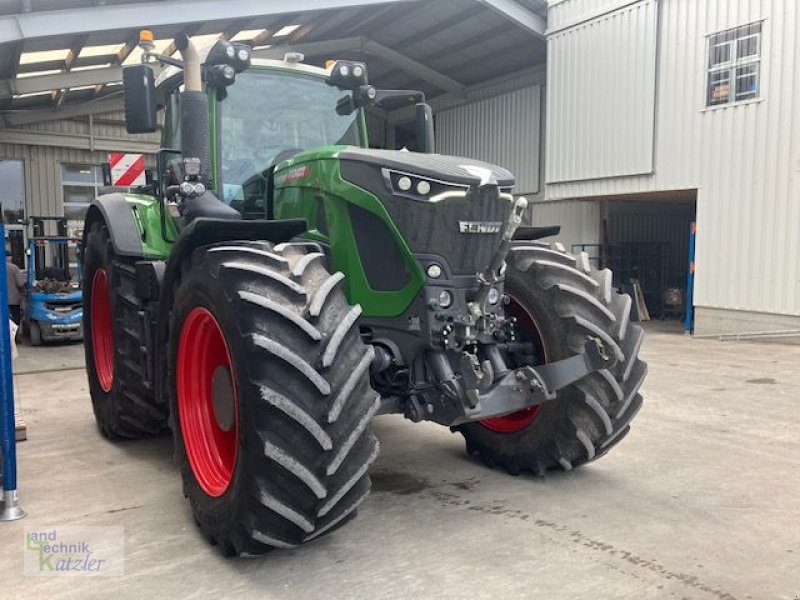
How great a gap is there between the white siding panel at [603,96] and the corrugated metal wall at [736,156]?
0.30 meters

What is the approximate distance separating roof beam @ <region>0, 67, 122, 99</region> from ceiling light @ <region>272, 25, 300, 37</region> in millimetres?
3175

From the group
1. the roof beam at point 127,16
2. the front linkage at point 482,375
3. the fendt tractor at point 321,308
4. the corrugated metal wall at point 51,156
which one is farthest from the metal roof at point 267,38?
the front linkage at point 482,375

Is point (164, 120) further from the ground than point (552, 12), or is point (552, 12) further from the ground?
point (552, 12)

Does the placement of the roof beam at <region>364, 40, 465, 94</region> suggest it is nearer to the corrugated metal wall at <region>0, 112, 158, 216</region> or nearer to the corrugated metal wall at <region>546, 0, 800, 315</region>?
the corrugated metal wall at <region>0, 112, 158, 216</region>

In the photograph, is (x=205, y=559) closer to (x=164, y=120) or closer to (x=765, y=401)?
(x=164, y=120)

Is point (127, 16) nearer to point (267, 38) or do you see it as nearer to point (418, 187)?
point (267, 38)

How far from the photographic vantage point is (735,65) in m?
11.6

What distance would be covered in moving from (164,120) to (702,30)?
10188mm

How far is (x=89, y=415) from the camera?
630 cm

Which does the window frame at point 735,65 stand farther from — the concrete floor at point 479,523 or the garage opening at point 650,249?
the concrete floor at point 479,523

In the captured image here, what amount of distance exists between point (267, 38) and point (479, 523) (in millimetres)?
13134

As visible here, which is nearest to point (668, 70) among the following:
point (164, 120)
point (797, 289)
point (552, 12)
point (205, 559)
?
point (552, 12)

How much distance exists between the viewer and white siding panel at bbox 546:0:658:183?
42.9 feet

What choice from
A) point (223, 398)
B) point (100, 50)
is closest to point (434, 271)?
point (223, 398)
